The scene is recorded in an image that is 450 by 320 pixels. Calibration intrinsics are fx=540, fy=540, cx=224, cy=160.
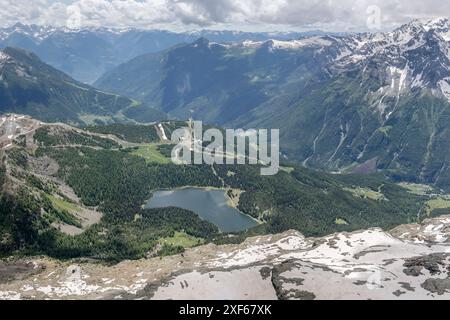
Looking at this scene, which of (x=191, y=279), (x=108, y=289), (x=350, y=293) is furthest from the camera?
(x=108, y=289)

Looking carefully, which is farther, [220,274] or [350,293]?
[220,274]
